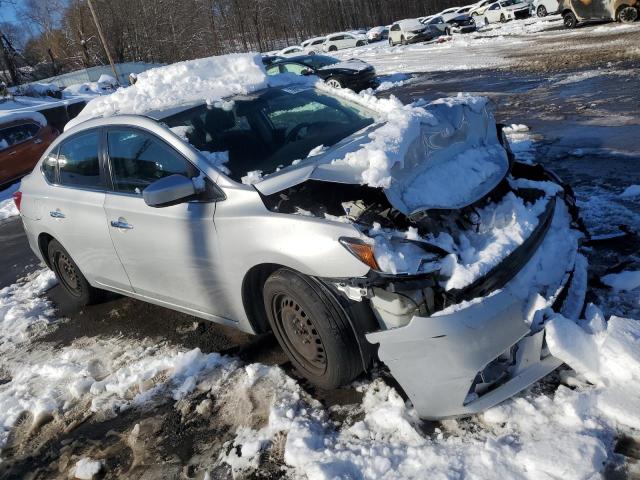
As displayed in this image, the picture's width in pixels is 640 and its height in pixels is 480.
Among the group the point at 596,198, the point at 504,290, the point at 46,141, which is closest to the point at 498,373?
the point at 504,290

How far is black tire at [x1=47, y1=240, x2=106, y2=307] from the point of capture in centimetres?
495

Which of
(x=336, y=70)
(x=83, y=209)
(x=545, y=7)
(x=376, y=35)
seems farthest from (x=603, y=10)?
(x=376, y=35)

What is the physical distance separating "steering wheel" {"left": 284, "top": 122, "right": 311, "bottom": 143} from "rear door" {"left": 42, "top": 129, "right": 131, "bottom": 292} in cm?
148

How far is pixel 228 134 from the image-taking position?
369 centimetres

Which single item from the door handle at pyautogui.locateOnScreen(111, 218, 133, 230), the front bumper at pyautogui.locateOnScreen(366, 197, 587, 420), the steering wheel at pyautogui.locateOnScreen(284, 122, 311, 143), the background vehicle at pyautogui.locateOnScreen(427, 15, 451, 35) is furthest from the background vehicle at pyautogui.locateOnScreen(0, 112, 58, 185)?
the background vehicle at pyautogui.locateOnScreen(427, 15, 451, 35)

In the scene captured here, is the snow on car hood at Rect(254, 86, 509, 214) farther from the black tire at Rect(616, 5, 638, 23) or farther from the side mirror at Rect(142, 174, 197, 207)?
the black tire at Rect(616, 5, 638, 23)

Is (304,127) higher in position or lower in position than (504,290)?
higher

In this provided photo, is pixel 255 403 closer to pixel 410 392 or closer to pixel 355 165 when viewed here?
pixel 410 392

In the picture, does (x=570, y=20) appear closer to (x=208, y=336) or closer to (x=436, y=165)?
(x=436, y=165)

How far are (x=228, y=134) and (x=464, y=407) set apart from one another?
7.66 feet

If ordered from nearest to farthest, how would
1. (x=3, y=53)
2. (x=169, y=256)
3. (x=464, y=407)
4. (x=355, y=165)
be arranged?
(x=464, y=407), (x=355, y=165), (x=169, y=256), (x=3, y=53)

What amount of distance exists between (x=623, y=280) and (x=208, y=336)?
2.97 m

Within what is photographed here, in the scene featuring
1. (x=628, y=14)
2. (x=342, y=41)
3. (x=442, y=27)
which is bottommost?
(x=628, y=14)

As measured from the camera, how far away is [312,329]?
3.00 meters
